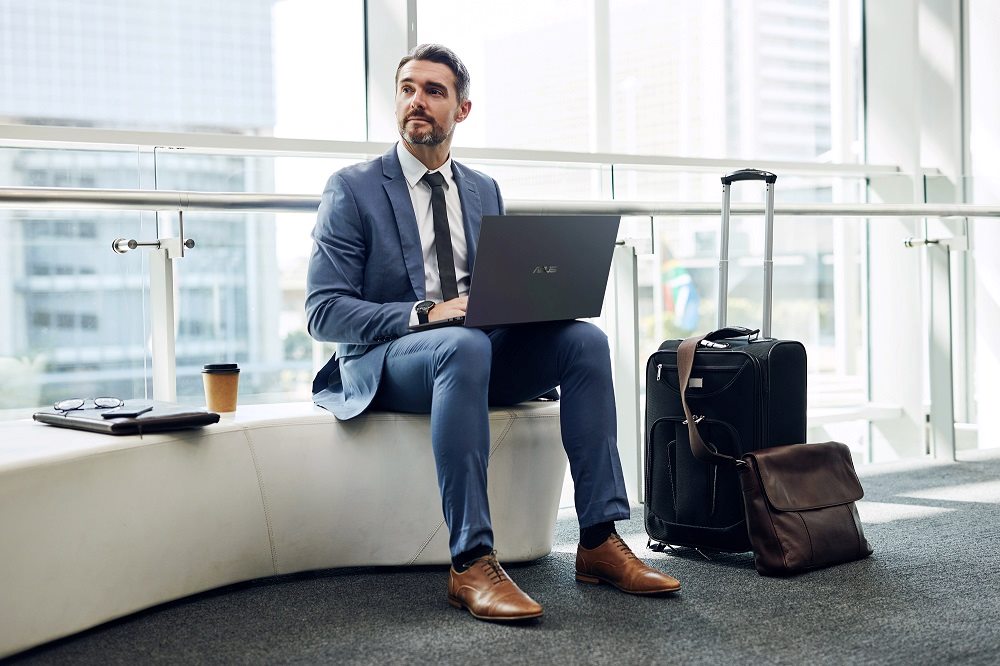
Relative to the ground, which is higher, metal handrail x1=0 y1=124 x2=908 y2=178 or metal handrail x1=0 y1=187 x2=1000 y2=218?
metal handrail x1=0 y1=124 x2=908 y2=178

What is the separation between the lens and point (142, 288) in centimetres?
237

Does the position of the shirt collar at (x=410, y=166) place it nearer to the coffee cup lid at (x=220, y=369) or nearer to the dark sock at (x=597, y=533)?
the coffee cup lid at (x=220, y=369)

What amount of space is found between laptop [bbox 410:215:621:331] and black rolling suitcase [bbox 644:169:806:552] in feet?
0.97

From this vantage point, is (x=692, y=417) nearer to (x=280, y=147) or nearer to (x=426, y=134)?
(x=426, y=134)

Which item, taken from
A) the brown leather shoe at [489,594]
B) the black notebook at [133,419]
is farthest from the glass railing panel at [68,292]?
the brown leather shoe at [489,594]

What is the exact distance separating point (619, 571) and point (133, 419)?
970 millimetres

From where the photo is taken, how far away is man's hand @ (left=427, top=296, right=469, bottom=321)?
2.05 meters

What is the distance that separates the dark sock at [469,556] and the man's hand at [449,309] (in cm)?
47

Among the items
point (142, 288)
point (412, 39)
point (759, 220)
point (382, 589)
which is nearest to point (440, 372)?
point (382, 589)

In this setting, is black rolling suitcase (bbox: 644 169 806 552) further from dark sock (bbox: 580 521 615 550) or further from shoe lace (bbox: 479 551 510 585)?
shoe lace (bbox: 479 551 510 585)

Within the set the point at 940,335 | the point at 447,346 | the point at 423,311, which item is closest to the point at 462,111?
the point at 423,311

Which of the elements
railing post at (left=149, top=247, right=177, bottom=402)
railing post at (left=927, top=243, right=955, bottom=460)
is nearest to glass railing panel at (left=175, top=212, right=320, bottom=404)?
railing post at (left=149, top=247, right=177, bottom=402)

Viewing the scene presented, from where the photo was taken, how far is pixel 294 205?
241 cm

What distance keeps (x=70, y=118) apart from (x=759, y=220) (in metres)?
2.50
